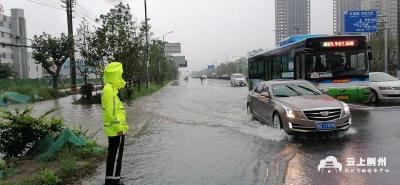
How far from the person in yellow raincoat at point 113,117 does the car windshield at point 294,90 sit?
20.8ft

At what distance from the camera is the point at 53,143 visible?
941cm

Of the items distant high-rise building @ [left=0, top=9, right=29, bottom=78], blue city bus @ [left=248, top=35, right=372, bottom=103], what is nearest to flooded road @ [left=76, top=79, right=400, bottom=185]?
blue city bus @ [left=248, top=35, right=372, bottom=103]

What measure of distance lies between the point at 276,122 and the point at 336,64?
6.42 meters

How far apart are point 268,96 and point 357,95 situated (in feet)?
18.8

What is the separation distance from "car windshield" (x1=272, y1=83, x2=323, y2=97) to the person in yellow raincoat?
6.34 m

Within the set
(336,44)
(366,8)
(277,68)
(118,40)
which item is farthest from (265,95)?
(366,8)

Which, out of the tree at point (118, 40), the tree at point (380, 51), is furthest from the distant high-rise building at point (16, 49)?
the tree at point (118, 40)

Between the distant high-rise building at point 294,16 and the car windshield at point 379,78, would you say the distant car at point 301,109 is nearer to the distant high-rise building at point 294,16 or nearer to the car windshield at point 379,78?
the car windshield at point 379,78

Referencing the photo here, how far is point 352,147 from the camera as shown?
31.8 ft

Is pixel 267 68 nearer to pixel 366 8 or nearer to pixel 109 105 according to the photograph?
pixel 109 105

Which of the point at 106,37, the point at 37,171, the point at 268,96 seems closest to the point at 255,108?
the point at 268,96

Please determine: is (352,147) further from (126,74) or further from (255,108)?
(126,74)

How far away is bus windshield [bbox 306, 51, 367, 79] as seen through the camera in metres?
17.2

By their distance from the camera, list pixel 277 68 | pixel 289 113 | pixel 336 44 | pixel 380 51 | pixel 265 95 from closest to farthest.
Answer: pixel 289 113 → pixel 265 95 → pixel 336 44 → pixel 277 68 → pixel 380 51
